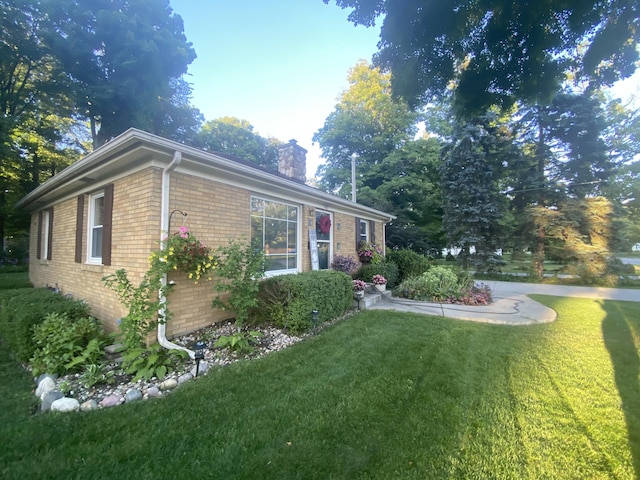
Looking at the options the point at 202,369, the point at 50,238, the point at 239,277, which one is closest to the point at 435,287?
the point at 239,277

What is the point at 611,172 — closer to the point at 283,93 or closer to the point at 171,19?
the point at 283,93

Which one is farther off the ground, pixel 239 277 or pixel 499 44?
pixel 499 44

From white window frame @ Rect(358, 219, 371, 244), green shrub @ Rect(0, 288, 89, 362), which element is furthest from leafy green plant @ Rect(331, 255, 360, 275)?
green shrub @ Rect(0, 288, 89, 362)

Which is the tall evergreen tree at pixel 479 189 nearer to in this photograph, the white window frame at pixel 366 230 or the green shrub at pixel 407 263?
the green shrub at pixel 407 263

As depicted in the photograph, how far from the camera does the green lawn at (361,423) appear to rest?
1927 mm

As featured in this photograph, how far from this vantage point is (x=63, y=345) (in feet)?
11.2

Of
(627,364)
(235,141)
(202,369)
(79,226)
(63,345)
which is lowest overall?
(627,364)

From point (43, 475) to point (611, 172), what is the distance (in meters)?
20.2

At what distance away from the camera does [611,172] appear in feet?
43.8

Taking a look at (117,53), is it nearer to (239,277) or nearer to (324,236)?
(324,236)

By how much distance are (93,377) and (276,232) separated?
403 cm

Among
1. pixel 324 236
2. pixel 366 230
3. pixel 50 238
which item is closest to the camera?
pixel 50 238

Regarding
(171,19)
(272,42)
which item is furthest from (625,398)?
(171,19)

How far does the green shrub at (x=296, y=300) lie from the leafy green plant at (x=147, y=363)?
1658 mm
